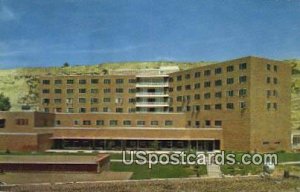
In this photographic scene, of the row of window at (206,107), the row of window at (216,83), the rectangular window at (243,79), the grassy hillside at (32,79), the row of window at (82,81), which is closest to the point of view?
the rectangular window at (243,79)

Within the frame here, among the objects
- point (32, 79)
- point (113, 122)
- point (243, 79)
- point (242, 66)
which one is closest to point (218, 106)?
point (243, 79)

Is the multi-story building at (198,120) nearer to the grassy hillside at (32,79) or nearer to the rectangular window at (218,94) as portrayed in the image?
the rectangular window at (218,94)

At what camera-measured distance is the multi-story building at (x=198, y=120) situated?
4988 centimetres

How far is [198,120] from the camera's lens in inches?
2251

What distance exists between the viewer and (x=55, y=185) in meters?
27.8

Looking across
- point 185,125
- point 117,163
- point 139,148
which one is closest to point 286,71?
point 185,125

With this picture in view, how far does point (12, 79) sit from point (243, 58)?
6806 cm

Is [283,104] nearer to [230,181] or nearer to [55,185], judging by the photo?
[230,181]

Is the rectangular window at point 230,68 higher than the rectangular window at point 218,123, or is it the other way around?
the rectangular window at point 230,68

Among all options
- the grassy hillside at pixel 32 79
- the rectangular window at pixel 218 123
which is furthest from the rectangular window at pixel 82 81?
the grassy hillside at pixel 32 79

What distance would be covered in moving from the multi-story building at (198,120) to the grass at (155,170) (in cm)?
1428

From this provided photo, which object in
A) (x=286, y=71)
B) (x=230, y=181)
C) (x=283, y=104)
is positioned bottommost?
(x=230, y=181)

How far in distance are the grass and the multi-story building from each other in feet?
46.9

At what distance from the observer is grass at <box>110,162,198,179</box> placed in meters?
33.0
